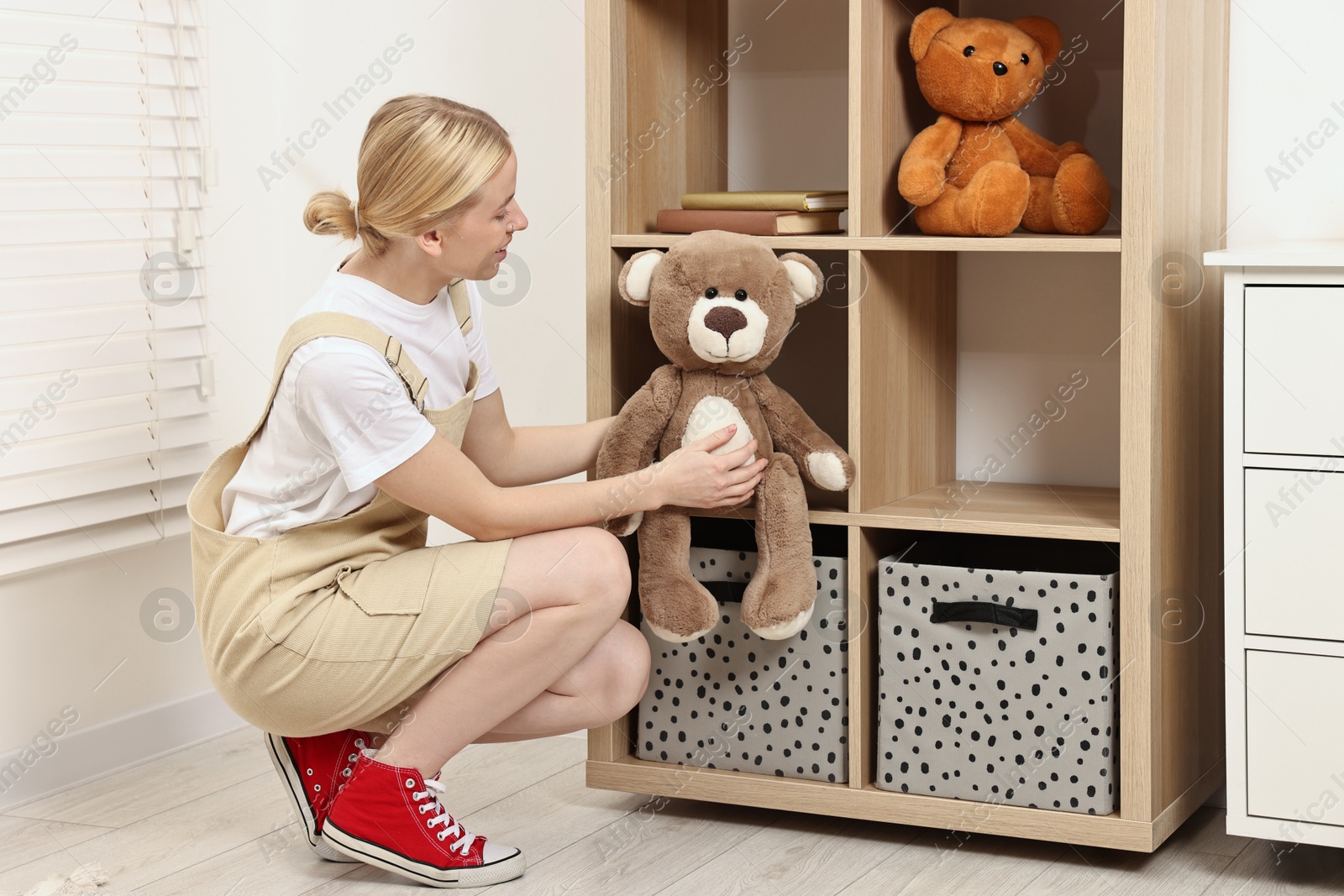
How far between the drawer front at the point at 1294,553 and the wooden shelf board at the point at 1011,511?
15cm

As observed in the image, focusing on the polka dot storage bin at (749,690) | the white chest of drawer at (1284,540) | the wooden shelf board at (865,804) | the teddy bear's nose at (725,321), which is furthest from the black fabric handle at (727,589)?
the white chest of drawer at (1284,540)

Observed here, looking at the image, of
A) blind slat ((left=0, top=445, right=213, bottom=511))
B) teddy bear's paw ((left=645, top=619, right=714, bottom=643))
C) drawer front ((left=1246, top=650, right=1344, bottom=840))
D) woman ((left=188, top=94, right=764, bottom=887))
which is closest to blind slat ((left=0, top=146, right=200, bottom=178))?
blind slat ((left=0, top=445, right=213, bottom=511))

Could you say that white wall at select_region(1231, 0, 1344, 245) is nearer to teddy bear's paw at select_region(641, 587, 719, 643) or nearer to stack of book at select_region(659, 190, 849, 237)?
stack of book at select_region(659, 190, 849, 237)

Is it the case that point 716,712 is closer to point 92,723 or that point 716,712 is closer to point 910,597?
point 910,597

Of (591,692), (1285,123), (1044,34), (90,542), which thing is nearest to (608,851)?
(591,692)

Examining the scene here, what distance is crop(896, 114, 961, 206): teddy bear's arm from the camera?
63.3 inches

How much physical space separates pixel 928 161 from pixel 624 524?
55cm

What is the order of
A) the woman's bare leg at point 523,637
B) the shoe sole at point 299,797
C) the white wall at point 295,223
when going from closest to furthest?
the woman's bare leg at point 523,637 → the shoe sole at point 299,797 → the white wall at point 295,223

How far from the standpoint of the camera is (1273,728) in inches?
59.0

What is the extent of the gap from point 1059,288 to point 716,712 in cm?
72

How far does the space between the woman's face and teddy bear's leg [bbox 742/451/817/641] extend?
40 cm

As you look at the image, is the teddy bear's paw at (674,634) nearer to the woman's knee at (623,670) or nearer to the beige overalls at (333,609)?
the woman's knee at (623,670)

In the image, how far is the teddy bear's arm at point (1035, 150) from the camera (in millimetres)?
1651

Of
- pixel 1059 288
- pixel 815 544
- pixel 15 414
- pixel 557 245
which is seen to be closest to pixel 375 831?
pixel 815 544
